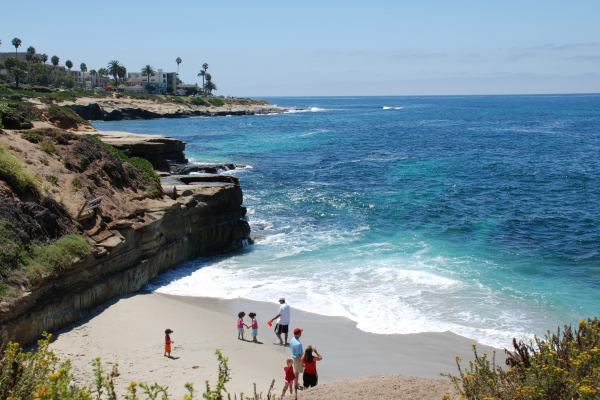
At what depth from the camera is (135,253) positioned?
53.3ft

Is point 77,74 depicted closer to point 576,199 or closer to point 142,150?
point 142,150

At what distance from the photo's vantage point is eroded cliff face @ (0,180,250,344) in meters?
12.0

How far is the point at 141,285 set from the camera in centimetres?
1639

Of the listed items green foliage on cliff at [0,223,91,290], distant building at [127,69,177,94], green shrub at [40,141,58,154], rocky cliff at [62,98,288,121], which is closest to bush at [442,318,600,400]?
green foliage on cliff at [0,223,91,290]

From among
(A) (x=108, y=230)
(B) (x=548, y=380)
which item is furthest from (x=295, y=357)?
(A) (x=108, y=230)

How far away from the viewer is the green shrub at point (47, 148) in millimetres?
17375

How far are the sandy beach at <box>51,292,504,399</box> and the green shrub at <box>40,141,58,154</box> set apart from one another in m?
6.31

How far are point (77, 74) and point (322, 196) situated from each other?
154102mm

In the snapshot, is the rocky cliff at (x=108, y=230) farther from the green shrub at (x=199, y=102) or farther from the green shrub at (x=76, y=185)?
the green shrub at (x=199, y=102)

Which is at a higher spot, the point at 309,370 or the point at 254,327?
the point at 309,370

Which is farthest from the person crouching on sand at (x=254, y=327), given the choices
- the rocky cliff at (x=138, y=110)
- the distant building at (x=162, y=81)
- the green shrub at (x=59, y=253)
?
the distant building at (x=162, y=81)

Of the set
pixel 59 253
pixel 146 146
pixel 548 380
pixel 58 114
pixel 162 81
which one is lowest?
pixel 59 253

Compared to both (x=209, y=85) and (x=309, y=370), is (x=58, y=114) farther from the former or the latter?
(x=209, y=85)

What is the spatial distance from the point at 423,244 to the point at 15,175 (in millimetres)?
15728
